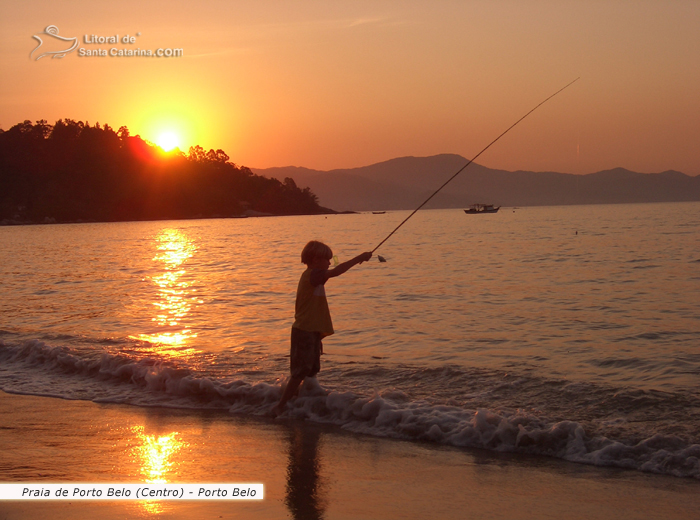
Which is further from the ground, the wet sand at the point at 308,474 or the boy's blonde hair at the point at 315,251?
the boy's blonde hair at the point at 315,251

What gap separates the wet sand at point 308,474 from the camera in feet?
12.5

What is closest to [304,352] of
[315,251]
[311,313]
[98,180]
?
[311,313]

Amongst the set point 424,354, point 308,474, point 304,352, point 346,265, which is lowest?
point 424,354

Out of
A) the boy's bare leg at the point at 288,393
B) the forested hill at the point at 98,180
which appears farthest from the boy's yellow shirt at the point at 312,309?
the forested hill at the point at 98,180

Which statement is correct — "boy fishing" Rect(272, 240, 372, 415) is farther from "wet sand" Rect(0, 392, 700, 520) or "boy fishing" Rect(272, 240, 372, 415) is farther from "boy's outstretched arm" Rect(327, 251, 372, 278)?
"wet sand" Rect(0, 392, 700, 520)

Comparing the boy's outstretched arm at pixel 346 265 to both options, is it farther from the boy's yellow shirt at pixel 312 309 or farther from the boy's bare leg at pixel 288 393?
the boy's bare leg at pixel 288 393

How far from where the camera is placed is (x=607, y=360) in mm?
8414

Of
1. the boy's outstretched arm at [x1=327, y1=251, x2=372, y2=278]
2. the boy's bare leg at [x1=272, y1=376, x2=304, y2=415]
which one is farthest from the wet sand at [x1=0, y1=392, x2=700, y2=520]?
the boy's outstretched arm at [x1=327, y1=251, x2=372, y2=278]

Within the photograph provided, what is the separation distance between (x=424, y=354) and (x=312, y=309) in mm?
3497

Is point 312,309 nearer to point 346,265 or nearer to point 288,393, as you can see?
point 346,265

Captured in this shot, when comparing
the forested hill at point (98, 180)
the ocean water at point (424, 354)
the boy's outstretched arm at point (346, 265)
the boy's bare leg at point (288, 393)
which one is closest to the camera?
the boy's outstretched arm at point (346, 265)

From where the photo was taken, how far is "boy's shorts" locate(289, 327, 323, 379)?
19.5 feet

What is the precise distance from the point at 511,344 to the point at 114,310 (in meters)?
8.83

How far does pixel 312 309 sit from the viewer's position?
5.89 m
